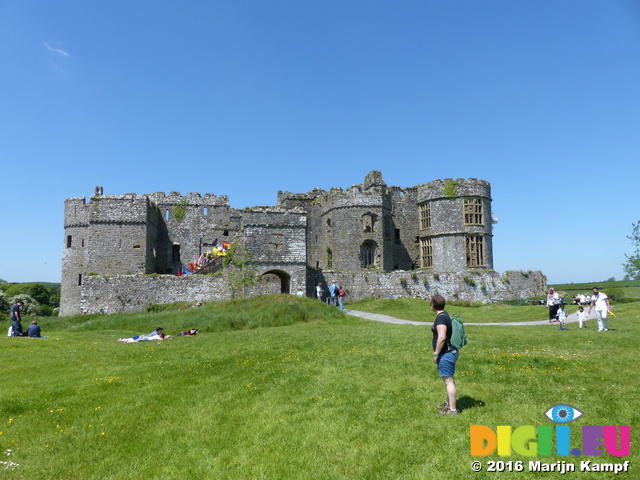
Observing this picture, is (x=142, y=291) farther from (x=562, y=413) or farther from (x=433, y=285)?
(x=562, y=413)

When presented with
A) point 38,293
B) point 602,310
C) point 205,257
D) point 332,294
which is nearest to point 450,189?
point 332,294

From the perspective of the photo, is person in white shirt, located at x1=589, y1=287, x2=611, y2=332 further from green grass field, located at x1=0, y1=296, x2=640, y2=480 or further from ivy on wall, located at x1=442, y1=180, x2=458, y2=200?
ivy on wall, located at x1=442, y1=180, x2=458, y2=200

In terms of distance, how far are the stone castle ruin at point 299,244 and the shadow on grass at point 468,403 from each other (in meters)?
26.3

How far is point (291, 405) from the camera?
29.3ft

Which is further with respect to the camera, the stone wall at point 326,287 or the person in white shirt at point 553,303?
the stone wall at point 326,287

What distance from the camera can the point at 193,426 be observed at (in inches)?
319

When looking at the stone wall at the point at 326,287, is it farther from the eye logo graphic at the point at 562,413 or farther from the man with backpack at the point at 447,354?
the eye logo graphic at the point at 562,413

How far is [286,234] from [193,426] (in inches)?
1072

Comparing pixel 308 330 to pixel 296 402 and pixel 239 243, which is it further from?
pixel 239 243

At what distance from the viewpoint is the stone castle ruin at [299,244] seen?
35.2 metres

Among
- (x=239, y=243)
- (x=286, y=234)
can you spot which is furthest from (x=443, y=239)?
(x=239, y=243)

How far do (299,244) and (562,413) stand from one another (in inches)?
1110
